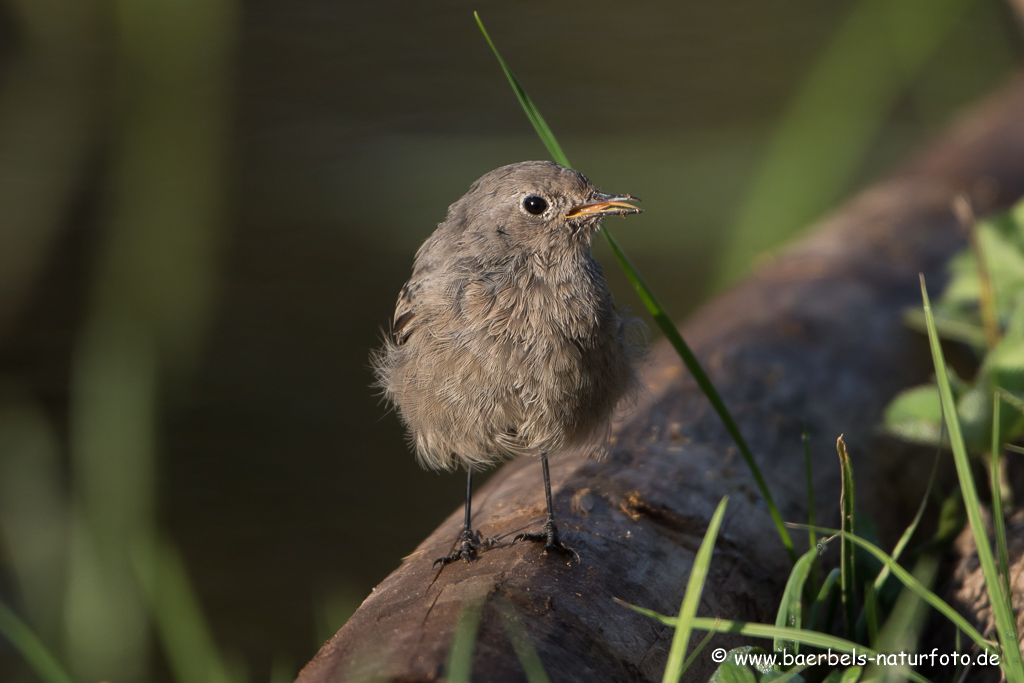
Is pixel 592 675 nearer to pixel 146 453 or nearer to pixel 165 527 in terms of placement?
pixel 146 453

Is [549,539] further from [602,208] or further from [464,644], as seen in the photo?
[602,208]

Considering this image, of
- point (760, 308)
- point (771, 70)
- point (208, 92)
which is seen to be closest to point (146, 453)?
point (760, 308)

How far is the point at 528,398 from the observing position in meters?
3.02

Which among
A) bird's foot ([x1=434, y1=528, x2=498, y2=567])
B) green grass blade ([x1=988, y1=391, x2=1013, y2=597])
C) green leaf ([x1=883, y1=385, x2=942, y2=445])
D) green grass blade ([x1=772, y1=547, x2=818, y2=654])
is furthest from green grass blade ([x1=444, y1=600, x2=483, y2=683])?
green leaf ([x1=883, y1=385, x2=942, y2=445])

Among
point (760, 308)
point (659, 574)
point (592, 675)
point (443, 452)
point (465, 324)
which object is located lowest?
point (592, 675)

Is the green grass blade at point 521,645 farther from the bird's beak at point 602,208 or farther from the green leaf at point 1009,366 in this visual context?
the green leaf at point 1009,366

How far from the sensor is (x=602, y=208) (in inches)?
127

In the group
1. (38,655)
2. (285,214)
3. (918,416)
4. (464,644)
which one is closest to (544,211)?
(918,416)

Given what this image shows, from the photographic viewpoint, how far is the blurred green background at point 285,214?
17.9ft

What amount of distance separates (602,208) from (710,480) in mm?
A: 1017

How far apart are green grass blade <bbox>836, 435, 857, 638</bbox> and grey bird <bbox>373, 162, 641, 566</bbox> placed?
0.86 meters

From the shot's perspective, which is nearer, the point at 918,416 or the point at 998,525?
the point at 998,525

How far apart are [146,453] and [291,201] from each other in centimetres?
373

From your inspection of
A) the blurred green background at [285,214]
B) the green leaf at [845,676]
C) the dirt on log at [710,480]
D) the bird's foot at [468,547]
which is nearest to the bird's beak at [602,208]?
the dirt on log at [710,480]
